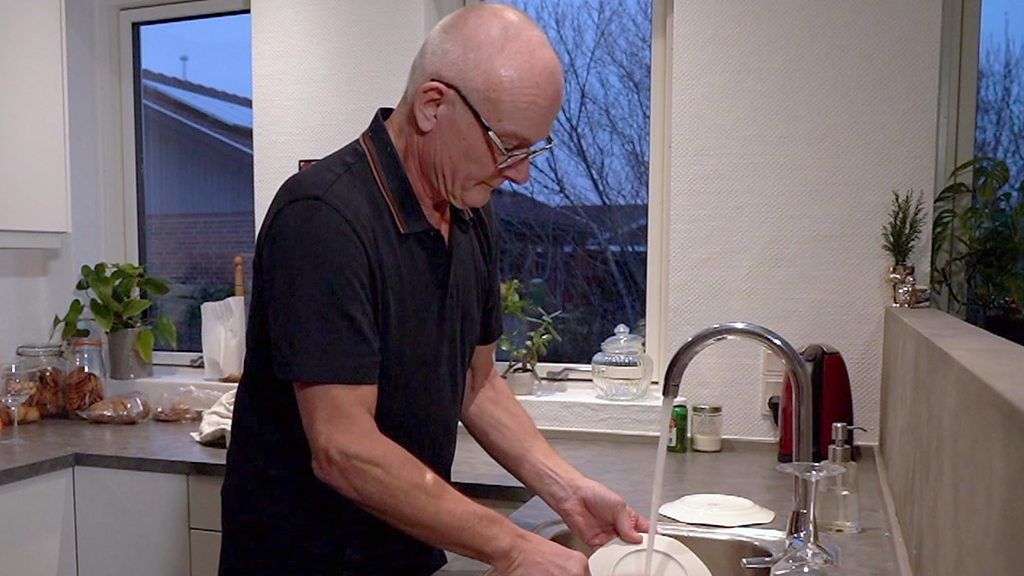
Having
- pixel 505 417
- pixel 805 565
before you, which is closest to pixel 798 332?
pixel 505 417

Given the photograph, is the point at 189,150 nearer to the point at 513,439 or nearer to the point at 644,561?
the point at 513,439

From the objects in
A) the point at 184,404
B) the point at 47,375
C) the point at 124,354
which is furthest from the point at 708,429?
the point at 47,375

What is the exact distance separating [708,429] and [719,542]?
62 centimetres

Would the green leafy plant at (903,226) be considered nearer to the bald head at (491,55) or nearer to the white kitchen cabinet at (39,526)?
the bald head at (491,55)

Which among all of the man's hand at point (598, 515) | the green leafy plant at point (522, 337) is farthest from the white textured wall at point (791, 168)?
the man's hand at point (598, 515)

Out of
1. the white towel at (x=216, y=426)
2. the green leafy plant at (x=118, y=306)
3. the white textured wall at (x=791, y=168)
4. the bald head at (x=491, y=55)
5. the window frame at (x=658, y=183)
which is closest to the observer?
the bald head at (x=491, y=55)

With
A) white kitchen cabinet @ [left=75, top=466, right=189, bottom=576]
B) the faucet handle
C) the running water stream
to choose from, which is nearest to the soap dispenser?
the faucet handle

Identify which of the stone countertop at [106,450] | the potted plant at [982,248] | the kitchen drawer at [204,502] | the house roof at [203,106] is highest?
the house roof at [203,106]

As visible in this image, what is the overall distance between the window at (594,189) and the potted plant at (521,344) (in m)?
0.10

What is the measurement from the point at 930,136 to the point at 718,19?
56cm

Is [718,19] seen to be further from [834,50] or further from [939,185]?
[939,185]

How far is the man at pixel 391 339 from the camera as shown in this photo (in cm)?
107

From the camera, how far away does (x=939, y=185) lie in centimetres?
210

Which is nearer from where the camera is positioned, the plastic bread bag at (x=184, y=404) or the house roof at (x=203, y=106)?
the plastic bread bag at (x=184, y=404)
